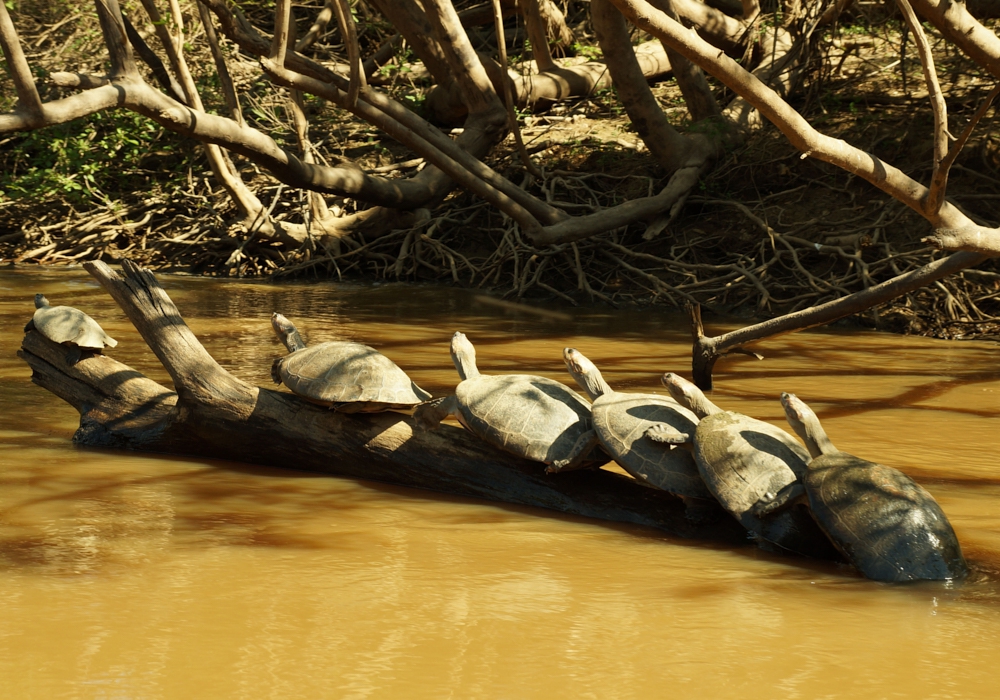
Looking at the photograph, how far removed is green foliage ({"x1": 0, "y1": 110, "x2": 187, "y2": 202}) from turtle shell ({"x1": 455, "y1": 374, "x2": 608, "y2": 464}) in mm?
10163

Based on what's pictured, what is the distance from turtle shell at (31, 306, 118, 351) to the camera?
165 inches

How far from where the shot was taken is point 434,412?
359 cm

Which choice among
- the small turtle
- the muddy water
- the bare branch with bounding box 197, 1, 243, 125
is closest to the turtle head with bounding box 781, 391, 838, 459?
the muddy water

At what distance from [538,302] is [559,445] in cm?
621

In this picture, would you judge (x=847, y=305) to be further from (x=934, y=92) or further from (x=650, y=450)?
(x=650, y=450)

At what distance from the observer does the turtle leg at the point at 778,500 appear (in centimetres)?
291

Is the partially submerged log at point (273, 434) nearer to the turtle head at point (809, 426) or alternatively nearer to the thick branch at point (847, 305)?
the turtle head at point (809, 426)

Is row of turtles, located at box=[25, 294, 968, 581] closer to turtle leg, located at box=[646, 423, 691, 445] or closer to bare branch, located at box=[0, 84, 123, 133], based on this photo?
turtle leg, located at box=[646, 423, 691, 445]

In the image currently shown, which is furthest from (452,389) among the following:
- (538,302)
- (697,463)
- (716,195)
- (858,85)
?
(858,85)

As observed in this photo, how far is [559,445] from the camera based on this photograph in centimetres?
327

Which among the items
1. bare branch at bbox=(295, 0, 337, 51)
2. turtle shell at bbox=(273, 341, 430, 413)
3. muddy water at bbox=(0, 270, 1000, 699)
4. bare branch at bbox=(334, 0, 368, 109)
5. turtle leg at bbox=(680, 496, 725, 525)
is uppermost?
bare branch at bbox=(295, 0, 337, 51)

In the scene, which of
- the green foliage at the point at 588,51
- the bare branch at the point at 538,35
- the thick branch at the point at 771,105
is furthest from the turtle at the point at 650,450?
the green foliage at the point at 588,51

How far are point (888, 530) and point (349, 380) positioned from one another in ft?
6.10

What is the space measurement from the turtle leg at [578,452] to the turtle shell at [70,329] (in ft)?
6.71
